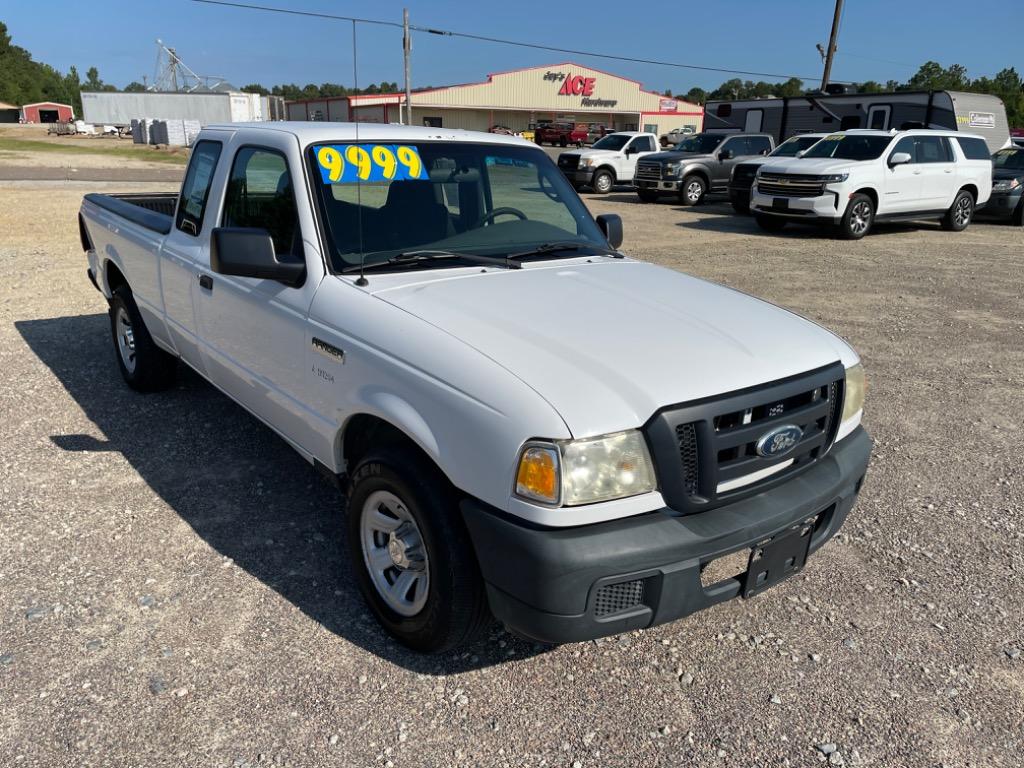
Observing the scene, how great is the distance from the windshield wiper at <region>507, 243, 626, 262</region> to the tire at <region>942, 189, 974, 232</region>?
589 inches

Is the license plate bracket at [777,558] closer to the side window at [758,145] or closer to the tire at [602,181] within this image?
the side window at [758,145]

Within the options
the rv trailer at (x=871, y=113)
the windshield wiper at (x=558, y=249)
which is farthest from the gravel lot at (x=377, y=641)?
the rv trailer at (x=871, y=113)

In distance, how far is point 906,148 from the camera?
14789mm

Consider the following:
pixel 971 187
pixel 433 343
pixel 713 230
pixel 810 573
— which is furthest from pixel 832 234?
pixel 433 343

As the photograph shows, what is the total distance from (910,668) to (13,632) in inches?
136

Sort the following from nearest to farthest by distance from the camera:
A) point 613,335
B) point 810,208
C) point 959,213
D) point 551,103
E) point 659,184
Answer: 1. point 613,335
2. point 810,208
3. point 959,213
4. point 659,184
5. point 551,103

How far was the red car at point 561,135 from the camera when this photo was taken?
176 ft

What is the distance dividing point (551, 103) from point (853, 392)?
250 ft

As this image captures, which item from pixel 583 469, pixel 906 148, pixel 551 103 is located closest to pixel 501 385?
pixel 583 469

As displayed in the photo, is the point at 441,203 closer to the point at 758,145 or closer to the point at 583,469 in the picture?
the point at 583,469

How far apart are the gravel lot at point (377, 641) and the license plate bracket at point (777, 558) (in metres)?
0.43

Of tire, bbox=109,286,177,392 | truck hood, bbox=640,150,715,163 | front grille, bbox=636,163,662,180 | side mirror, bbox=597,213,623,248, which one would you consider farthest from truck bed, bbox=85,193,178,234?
truck hood, bbox=640,150,715,163

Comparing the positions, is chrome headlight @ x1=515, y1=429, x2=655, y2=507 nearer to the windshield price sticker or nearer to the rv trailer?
the windshield price sticker

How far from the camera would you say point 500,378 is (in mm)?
2406
